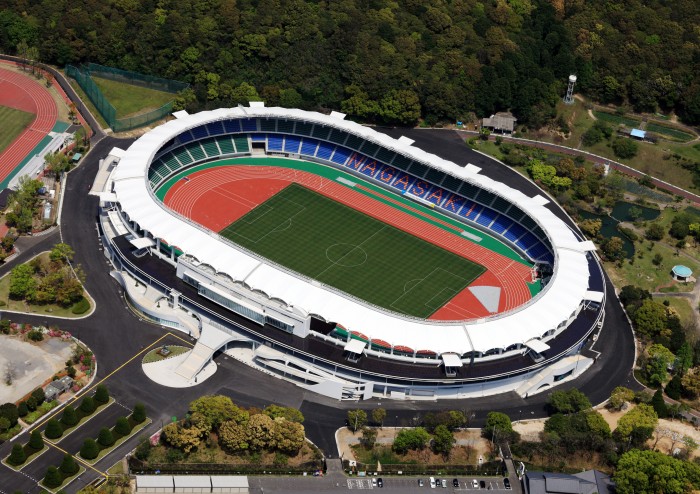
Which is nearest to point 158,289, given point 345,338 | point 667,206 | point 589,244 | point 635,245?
point 345,338

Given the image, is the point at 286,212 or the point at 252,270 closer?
the point at 252,270

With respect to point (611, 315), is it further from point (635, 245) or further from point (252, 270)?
point (252, 270)

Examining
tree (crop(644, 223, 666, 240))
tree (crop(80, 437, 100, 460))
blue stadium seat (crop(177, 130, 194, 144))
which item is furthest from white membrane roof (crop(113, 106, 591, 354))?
tree (crop(80, 437, 100, 460))

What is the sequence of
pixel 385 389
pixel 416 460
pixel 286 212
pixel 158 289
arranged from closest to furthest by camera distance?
1. pixel 416 460
2. pixel 385 389
3. pixel 158 289
4. pixel 286 212

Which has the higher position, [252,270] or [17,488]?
[252,270]

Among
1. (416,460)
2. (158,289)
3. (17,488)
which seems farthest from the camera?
(158,289)

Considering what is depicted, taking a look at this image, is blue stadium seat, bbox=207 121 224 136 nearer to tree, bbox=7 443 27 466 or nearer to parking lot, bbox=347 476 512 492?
tree, bbox=7 443 27 466
